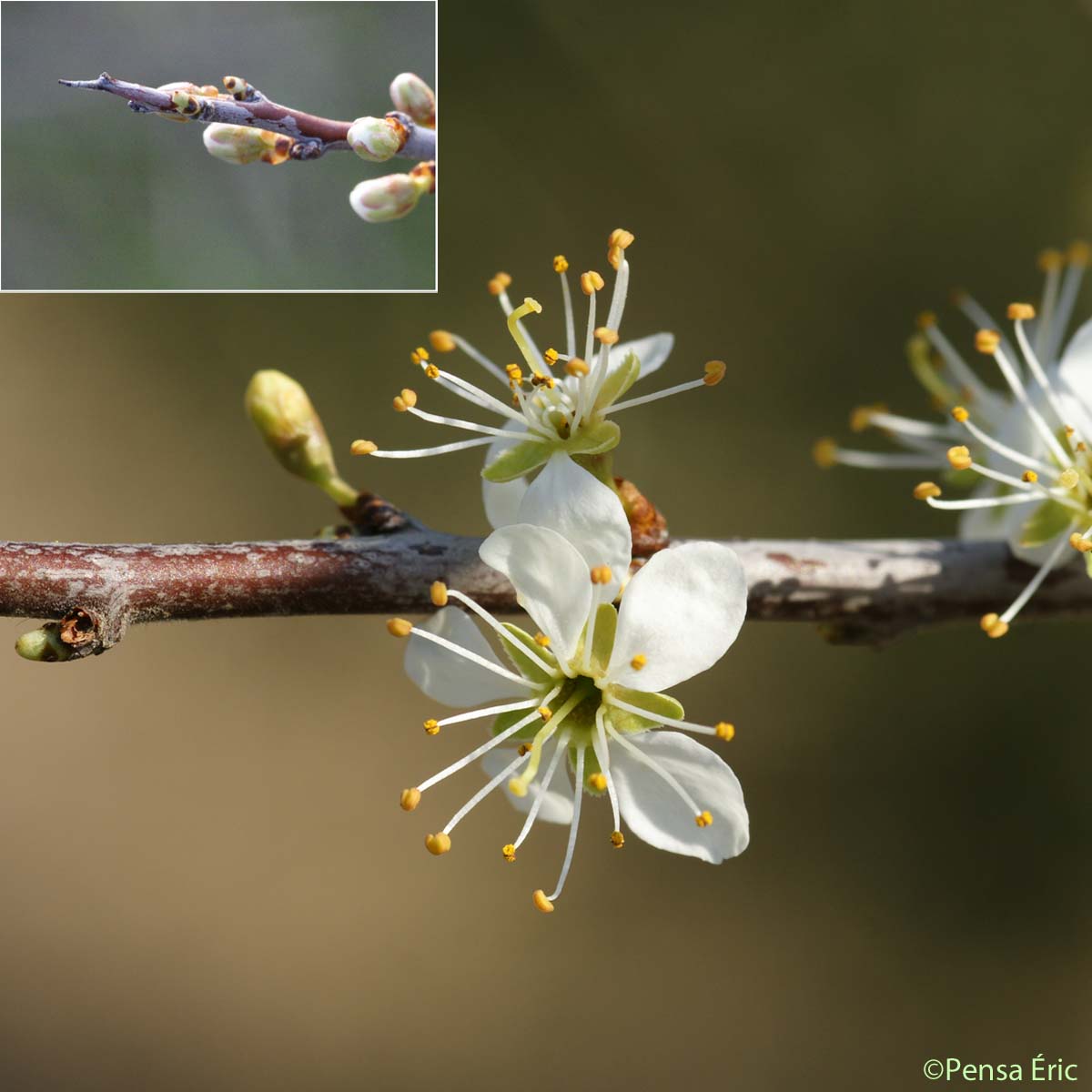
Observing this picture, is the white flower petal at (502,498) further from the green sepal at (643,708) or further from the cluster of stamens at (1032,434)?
the cluster of stamens at (1032,434)

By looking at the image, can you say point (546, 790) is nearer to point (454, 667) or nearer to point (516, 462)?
point (454, 667)

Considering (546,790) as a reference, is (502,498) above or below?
above

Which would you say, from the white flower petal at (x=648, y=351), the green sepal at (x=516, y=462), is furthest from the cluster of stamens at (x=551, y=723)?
the white flower petal at (x=648, y=351)

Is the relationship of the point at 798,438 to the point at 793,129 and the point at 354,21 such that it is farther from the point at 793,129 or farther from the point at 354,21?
the point at 354,21

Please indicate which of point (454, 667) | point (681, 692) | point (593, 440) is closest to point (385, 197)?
point (593, 440)

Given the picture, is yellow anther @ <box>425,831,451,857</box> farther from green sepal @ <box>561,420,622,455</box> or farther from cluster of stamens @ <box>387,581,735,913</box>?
green sepal @ <box>561,420,622,455</box>

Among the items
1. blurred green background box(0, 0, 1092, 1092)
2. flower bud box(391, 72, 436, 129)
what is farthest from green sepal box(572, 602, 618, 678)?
blurred green background box(0, 0, 1092, 1092)
